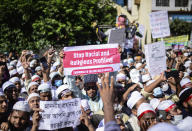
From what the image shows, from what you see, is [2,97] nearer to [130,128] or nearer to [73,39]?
[130,128]

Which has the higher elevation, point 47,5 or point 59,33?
point 47,5

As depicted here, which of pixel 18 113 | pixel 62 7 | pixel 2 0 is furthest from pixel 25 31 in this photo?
pixel 18 113

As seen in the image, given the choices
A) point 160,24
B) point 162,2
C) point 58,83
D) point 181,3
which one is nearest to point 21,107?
point 58,83

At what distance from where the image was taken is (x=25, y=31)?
45.8ft

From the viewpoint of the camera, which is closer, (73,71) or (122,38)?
(73,71)

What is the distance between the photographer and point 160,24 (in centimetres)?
704

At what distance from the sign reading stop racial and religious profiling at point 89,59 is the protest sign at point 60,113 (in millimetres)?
981

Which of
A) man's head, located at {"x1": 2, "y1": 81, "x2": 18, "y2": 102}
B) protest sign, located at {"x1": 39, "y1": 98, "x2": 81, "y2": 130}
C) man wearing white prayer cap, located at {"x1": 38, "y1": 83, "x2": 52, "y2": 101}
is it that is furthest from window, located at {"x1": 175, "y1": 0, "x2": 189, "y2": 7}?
protest sign, located at {"x1": 39, "y1": 98, "x2": 81, "y2": 130}

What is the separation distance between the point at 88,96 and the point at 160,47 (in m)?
2.10

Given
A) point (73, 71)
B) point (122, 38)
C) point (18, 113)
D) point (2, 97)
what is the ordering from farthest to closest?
point (122, 38)
point (73, 71)
point (2, 97)
point (18, 113)

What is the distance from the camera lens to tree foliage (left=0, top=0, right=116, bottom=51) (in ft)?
40.9

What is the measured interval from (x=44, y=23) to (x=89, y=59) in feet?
30.7

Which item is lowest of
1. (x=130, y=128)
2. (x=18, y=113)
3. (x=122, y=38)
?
(x=130, y=128)

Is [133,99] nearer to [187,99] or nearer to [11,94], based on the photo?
[187,99]
